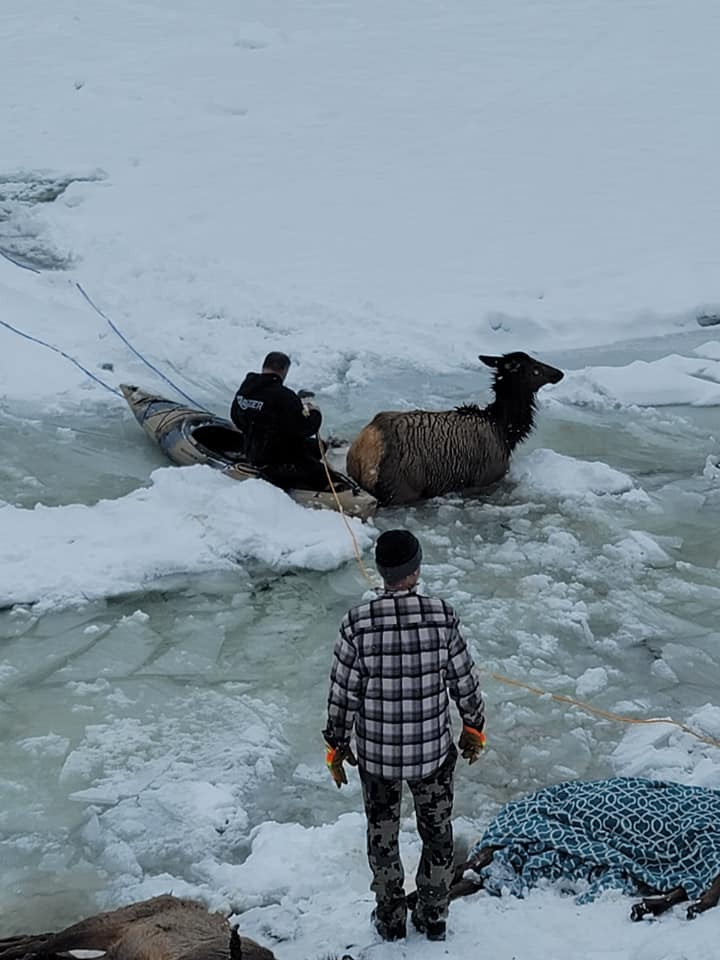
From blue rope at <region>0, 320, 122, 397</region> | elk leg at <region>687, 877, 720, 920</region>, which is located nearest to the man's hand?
elk leg at <region>687, 877, 720, 920</region>

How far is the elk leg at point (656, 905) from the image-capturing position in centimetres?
434

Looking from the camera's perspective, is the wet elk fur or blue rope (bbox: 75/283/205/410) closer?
the wet elk fur

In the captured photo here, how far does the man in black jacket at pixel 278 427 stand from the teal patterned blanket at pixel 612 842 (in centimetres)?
463

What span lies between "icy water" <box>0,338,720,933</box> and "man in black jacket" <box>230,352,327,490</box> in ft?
2.42

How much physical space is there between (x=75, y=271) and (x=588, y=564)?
8.83 m

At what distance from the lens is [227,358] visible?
12844 millimetres

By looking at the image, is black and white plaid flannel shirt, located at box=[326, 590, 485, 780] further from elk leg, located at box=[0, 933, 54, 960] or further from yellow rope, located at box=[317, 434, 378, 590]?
yellow rope, located at box=[317, 434, 378, 590]

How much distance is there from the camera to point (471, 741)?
170 inches

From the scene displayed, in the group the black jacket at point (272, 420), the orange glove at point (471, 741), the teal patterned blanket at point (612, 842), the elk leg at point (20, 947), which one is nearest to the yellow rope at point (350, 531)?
Answer: the black jacket at point (272, 420)

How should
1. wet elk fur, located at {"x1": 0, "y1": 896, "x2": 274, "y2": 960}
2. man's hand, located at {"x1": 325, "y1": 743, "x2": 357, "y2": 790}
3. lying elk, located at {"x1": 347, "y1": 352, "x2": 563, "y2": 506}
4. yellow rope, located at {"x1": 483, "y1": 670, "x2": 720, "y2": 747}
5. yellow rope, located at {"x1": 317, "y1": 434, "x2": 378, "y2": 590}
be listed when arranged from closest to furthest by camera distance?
wet elk fur, located at {"x1": 0, "y1": 896, "x2": 274, "y2": 960}
man's hand, located at {"x1": 325, "y1": 743, "x2": 357, "y2": 790}
yellow rope, located at {"x1": 483, "y1": 670, "x2": 720, "y2": 747}
yellow rope, located at {"x1": 317, "y1": 434, "x2": 378, "y2": 590}
lying elk, located at {"x1": 347, "y1": 352, "x2": 563, "y2": 506}

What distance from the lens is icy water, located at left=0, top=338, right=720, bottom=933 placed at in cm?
561

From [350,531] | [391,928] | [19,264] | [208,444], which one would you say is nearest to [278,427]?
[350,531]

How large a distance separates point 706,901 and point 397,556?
Result: 170 cm

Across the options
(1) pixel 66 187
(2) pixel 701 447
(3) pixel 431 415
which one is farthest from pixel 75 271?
(2) pixel 701 447
